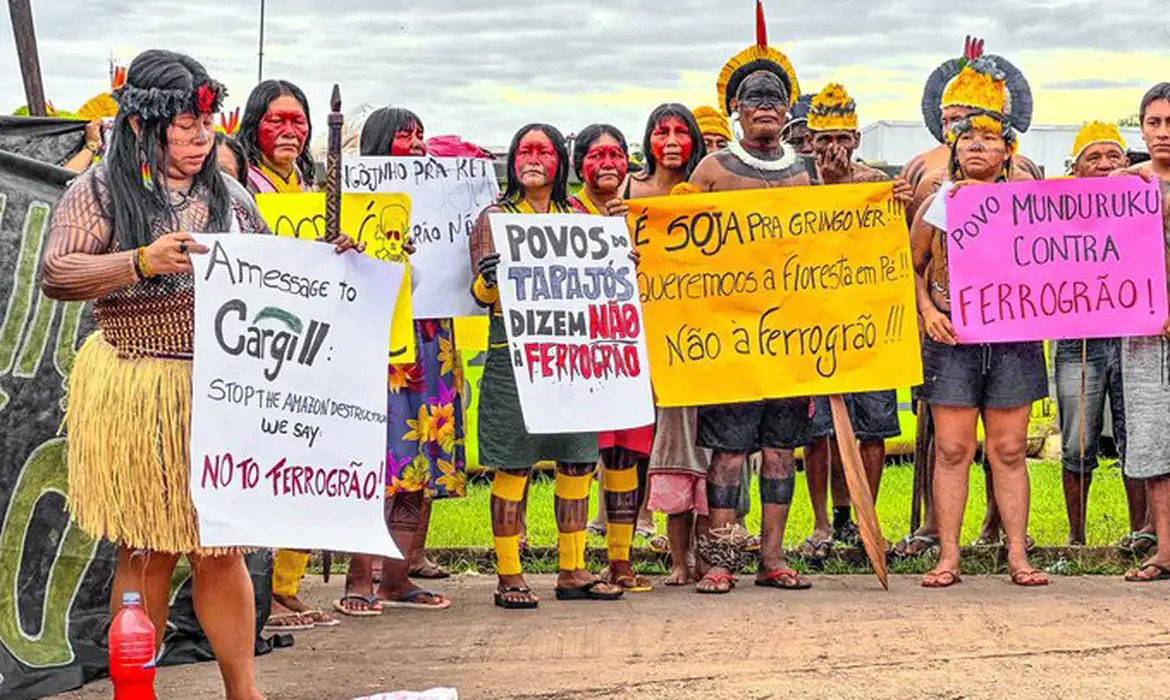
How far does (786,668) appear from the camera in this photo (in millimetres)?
6859

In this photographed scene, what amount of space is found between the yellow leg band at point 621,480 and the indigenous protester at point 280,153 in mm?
1440

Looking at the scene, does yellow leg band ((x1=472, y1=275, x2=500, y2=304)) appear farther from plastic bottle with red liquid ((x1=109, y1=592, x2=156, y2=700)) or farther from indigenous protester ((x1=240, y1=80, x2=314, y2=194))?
plastic bottle with red liquid ((x1=109, y1=592, x2=156, y2=700))

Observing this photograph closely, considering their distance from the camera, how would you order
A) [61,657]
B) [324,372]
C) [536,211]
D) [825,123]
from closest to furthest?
[324,372] → [61,657] → [536,211] → [825,123]

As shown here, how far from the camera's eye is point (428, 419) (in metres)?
8.45

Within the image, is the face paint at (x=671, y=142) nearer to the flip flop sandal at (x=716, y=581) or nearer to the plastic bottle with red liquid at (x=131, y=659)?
the flip flop sandal at (x=716, y=581)

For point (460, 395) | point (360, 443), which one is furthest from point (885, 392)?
point (360, 443)

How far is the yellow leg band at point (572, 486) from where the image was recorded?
8.41 meters

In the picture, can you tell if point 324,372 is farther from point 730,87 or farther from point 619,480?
point 730,87

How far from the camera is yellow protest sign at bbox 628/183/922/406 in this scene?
872cm

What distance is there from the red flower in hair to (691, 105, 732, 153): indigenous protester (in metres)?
4.61

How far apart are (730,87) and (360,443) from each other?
12.8ft

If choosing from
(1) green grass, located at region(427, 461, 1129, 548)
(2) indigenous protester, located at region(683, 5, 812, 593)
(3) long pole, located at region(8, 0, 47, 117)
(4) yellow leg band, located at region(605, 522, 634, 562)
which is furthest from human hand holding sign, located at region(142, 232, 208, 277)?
(1) green grass, located at region(427, 461, 1129, 548)

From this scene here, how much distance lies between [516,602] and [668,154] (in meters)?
2.29

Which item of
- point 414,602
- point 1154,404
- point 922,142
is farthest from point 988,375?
point 922,142
